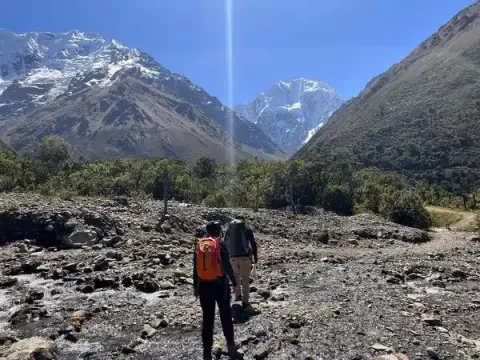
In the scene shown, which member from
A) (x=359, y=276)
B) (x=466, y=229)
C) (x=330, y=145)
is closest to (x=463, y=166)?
(x=330, y=145)

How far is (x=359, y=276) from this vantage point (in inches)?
692

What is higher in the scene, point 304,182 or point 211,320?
point 304,182

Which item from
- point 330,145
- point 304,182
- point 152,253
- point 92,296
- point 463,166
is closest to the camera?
point 92,296

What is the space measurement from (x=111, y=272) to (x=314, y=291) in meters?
7.73

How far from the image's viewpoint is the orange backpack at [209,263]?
942 cm

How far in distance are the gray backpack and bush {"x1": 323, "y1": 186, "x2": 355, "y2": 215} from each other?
5660cm

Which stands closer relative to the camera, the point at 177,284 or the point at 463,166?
the point at 177,284

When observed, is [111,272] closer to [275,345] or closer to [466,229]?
[275,345]

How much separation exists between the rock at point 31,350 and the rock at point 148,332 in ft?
6.70

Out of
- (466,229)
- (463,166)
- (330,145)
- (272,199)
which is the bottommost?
(466,229)

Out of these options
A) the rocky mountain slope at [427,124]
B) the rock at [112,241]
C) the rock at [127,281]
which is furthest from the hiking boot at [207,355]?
the rocky mountain slope at [427,124]

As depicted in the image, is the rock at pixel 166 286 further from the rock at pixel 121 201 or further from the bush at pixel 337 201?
the bush at pixel 337 201

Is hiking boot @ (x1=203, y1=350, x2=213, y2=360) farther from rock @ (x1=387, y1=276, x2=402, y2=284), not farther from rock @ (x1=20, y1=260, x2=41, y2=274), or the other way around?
rock @ (x1=20, y1=260, x2=41, y2=274)

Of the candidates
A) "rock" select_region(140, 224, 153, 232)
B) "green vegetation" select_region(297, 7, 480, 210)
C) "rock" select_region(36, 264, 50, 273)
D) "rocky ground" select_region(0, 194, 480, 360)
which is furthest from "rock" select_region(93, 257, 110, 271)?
"green vegetation" select_region(297, 7, 480, 210)
